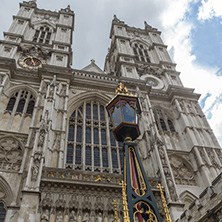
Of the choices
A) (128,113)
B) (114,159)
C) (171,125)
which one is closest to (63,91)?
(114,159)

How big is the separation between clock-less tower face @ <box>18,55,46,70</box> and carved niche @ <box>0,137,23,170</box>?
8.06 meters

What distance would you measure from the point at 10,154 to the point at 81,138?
4.39 metres

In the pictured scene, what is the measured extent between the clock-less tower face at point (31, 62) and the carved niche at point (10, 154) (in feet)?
26.5

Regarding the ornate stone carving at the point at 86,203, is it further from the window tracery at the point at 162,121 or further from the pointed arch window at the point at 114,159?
the window tracery at the point at 162,121

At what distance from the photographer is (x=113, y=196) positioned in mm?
11023

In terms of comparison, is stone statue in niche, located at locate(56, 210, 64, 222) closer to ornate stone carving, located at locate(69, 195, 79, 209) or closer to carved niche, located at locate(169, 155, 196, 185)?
ornate stone carving, located at locate(69, 195, 79, 209)

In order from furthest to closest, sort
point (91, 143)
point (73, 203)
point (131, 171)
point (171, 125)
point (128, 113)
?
1. point (171, 125)
2. point (91, 143)
3. point (73, 203)
4. point (128, 113)
5. point (131, 171)

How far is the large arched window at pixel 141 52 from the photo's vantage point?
26.5 meters

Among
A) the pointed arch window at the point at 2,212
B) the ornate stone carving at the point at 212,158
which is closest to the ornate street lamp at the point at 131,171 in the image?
the pointed arch window at the point at 2,212

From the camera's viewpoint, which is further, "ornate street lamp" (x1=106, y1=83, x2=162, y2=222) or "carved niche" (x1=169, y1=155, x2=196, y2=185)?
"carved niche" (x1=169, y1=155, x2=196, y2=185)

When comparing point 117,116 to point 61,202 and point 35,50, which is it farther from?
point 35,50

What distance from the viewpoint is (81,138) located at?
51.0ft

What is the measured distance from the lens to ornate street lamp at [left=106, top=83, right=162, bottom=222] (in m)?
4.25

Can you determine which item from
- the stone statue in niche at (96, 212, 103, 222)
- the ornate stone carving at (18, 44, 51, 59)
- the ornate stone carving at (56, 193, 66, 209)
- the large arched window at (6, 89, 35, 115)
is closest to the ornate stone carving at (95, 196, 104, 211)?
the stone statue in niche at (96, 212, 103, 222)
